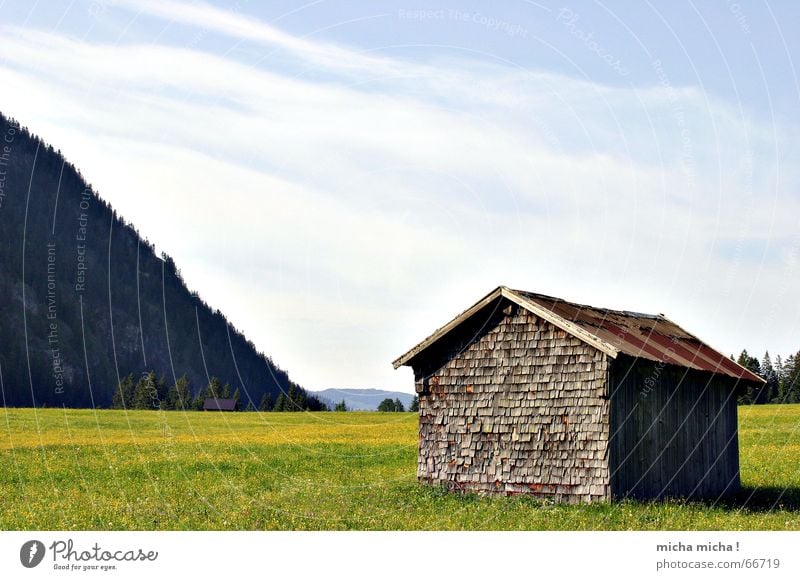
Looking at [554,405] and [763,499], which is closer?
[554,405]

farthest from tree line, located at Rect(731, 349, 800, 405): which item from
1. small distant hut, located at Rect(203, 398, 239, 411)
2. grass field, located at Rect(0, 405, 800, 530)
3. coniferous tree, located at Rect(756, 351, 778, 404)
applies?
small distant hut, located at Rect(203, 398, 239, 411)

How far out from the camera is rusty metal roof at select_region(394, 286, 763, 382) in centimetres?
2570

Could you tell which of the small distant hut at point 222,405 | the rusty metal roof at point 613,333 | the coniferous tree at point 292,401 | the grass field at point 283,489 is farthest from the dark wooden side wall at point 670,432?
the small distant hut at point 222,405

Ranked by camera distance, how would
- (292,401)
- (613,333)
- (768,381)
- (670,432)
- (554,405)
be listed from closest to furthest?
(554,405)
(613,333)
(670,432)
(768,381)
(292,401)

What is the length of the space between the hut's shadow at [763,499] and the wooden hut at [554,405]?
1.27 meters

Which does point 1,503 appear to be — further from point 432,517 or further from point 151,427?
point 151,427

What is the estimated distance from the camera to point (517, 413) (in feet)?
87.1

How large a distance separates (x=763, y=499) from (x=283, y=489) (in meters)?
14.6

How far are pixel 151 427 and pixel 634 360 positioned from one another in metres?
43.2

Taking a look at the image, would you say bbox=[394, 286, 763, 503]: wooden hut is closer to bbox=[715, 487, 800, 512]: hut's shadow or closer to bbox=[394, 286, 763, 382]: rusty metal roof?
bbox=[394, 286, 763, 382]: rusty metal roof

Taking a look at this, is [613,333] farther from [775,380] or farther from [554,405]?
[775,380]

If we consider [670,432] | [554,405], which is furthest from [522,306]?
[670,432]
